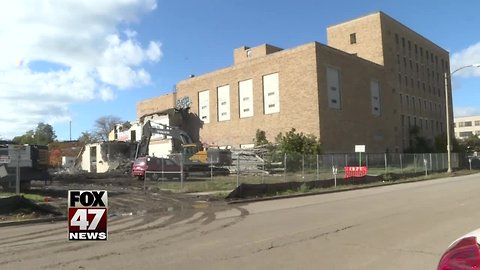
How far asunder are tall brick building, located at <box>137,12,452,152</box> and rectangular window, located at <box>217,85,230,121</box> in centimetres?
14

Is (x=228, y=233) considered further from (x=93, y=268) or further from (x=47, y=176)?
(x=47, y=176)

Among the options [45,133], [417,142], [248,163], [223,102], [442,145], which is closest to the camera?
[248,163]

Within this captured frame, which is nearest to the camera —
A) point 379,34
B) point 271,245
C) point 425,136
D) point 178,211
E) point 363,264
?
point 363,264

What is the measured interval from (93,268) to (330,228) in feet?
20.2

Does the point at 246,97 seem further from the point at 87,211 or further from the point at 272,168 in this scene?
the point at 87,211

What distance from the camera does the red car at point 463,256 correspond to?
300cm

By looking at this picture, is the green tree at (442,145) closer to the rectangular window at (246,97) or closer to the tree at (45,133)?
the rectangular window at (246,97)

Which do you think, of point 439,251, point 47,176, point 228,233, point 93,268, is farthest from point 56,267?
point 47,176

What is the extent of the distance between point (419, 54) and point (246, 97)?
113 ft

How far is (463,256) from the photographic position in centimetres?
→ 308

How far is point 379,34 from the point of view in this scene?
228 feet

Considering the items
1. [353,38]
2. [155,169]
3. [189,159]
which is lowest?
[155,169]

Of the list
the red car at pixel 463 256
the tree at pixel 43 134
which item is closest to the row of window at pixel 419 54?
A: the red car at pixel 463 256

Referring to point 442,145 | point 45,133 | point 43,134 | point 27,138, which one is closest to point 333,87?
point 442,145
